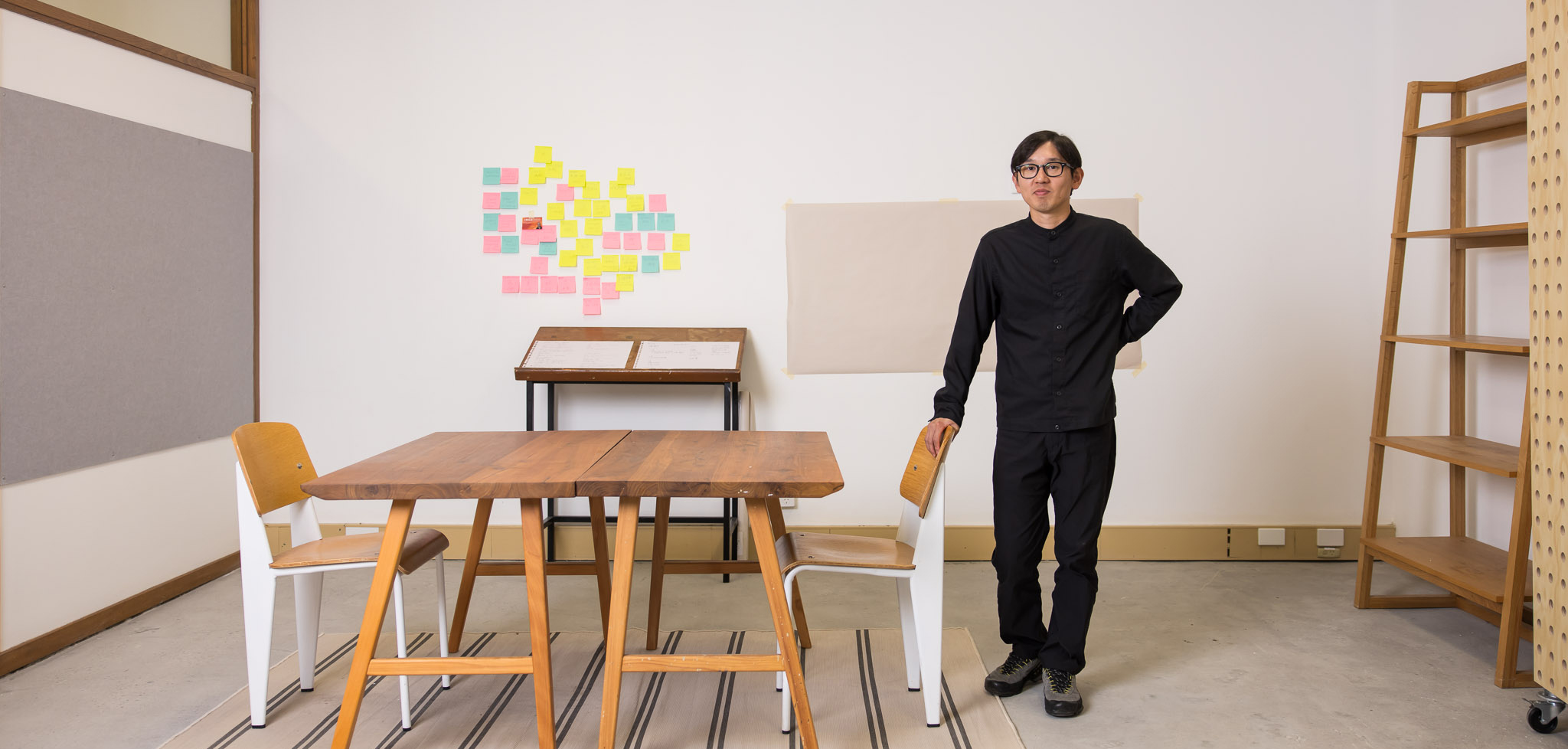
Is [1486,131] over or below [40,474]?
over

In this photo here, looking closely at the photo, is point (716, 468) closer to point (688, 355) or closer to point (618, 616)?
point (618, 616)

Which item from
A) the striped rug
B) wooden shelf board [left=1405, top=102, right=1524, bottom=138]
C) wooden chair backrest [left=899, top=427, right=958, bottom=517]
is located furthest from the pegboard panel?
wooden chair backrest [left=899, top=427, right=958, bottom=517]

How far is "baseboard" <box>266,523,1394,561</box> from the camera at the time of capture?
13.5 ft

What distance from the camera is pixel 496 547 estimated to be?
13.6ft

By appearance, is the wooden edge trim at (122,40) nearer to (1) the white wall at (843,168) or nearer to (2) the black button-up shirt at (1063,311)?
A: (1) the white wall at (843,168)

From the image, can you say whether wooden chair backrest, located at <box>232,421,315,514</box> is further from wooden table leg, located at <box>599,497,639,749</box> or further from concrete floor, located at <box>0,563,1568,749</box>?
wooden table leg, located at <box>599,497,639,749</box>

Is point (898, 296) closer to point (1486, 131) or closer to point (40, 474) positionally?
point (1486, 131)

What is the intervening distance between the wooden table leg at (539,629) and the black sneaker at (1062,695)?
1.36 metres

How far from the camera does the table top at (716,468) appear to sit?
2.10 meters

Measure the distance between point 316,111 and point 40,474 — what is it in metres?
1.93

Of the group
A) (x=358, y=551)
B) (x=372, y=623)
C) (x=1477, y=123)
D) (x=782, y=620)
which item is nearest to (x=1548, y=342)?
(x=1477, y=123)

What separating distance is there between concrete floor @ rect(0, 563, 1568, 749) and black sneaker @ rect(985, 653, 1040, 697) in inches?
1.5

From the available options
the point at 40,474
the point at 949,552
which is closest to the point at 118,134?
the point at 40,474

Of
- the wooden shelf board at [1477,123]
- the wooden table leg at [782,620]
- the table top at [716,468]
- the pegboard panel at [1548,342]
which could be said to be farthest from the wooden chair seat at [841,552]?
the wooden shelf board at [1477,123]
